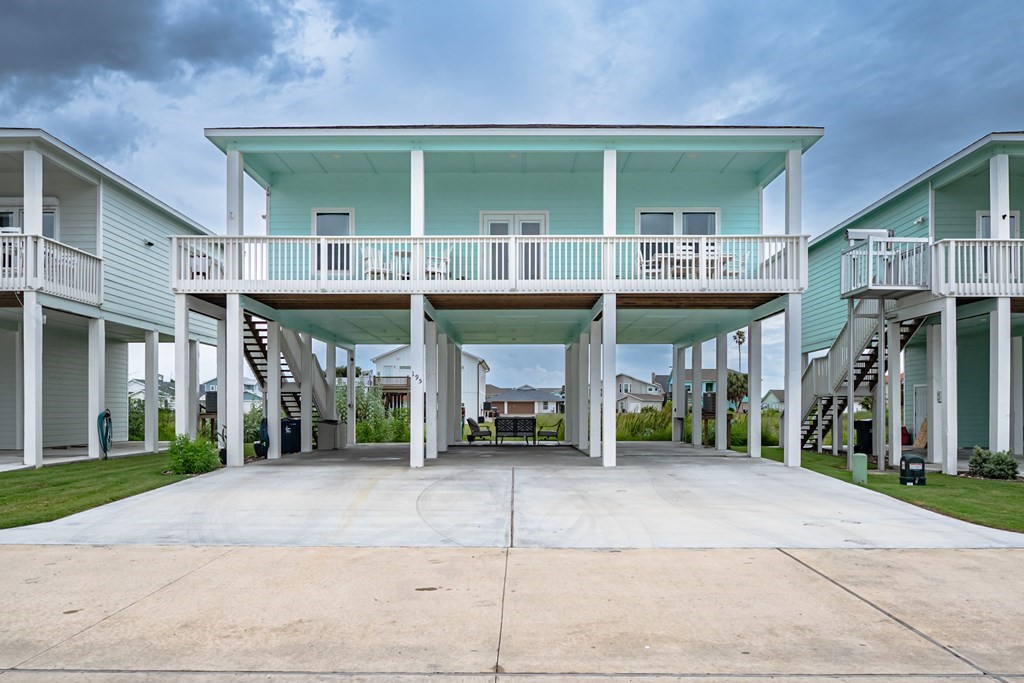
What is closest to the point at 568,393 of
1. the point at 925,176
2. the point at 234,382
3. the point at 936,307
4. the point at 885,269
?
the point at 885,269

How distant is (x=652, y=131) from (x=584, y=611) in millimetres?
12315

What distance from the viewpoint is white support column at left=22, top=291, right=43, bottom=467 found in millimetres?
15547

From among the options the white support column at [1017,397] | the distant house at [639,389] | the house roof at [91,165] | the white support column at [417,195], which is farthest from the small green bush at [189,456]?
the distant house at [639,389]

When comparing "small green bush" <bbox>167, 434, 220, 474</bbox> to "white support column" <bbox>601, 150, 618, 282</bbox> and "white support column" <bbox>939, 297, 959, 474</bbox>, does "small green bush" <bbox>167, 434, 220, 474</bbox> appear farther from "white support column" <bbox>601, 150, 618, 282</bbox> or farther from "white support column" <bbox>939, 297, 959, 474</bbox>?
"white support column" <bbox>939, 297, 959, 474</bbox>

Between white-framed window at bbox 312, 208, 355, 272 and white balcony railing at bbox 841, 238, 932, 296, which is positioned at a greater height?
white-framed window at bbox 312, 208, 355, 272

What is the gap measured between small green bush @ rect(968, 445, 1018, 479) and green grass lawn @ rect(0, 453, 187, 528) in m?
15.7

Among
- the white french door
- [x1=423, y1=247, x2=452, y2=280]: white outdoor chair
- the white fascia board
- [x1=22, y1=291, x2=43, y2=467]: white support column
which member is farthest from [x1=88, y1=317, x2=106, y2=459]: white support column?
the white fascia board

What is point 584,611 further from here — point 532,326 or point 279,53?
point 279,53

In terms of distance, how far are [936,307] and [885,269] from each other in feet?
4.35

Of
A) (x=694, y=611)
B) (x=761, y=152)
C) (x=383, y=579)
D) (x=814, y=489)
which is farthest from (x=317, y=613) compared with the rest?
(x=761, y=152)

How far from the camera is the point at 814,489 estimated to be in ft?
41.5

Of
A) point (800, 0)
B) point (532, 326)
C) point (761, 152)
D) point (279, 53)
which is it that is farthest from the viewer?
point (279, 53)

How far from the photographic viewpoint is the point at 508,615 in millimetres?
5695

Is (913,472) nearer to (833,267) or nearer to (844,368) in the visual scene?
(844,368)
